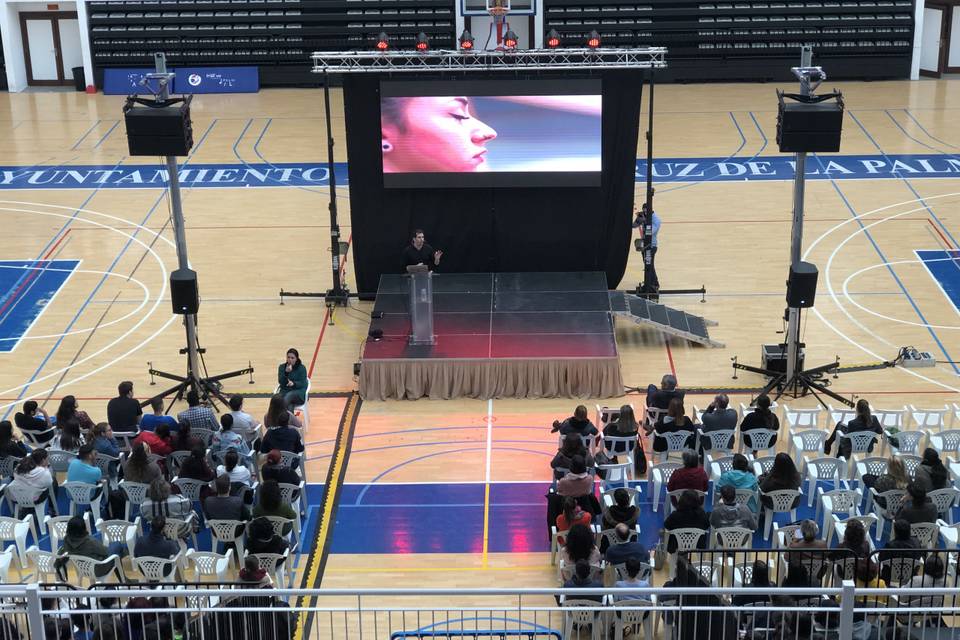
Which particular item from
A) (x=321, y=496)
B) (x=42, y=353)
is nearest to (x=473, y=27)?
(x=42, y=353)

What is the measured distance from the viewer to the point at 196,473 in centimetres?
1465

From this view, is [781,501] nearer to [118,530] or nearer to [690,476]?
[690,476]

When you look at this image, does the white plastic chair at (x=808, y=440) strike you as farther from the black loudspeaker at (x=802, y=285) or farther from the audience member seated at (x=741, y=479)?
the black loudspeaker at (x=802, y=285)

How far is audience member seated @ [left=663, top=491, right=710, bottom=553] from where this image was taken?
43.8 ft

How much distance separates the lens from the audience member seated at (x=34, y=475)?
47.9 ft

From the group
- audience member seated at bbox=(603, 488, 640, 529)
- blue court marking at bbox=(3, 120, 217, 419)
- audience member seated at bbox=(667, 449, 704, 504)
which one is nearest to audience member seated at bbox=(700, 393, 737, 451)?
audience member seated at bbox=(667, 449, 704, 504)

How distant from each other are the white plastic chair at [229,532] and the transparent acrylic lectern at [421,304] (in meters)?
5.56

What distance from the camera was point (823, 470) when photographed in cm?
1508

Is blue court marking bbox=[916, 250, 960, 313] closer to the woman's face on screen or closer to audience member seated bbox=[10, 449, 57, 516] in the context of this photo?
the woman's face on screen

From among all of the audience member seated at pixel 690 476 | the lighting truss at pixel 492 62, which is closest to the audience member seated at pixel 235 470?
the audience member seated at pixel 690 476

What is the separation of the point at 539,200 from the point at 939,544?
9.28 meters

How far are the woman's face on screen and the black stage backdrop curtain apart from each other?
401 millimetres

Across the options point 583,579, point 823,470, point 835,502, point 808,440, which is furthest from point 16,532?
point 808,440

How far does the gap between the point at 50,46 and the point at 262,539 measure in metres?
28.0
